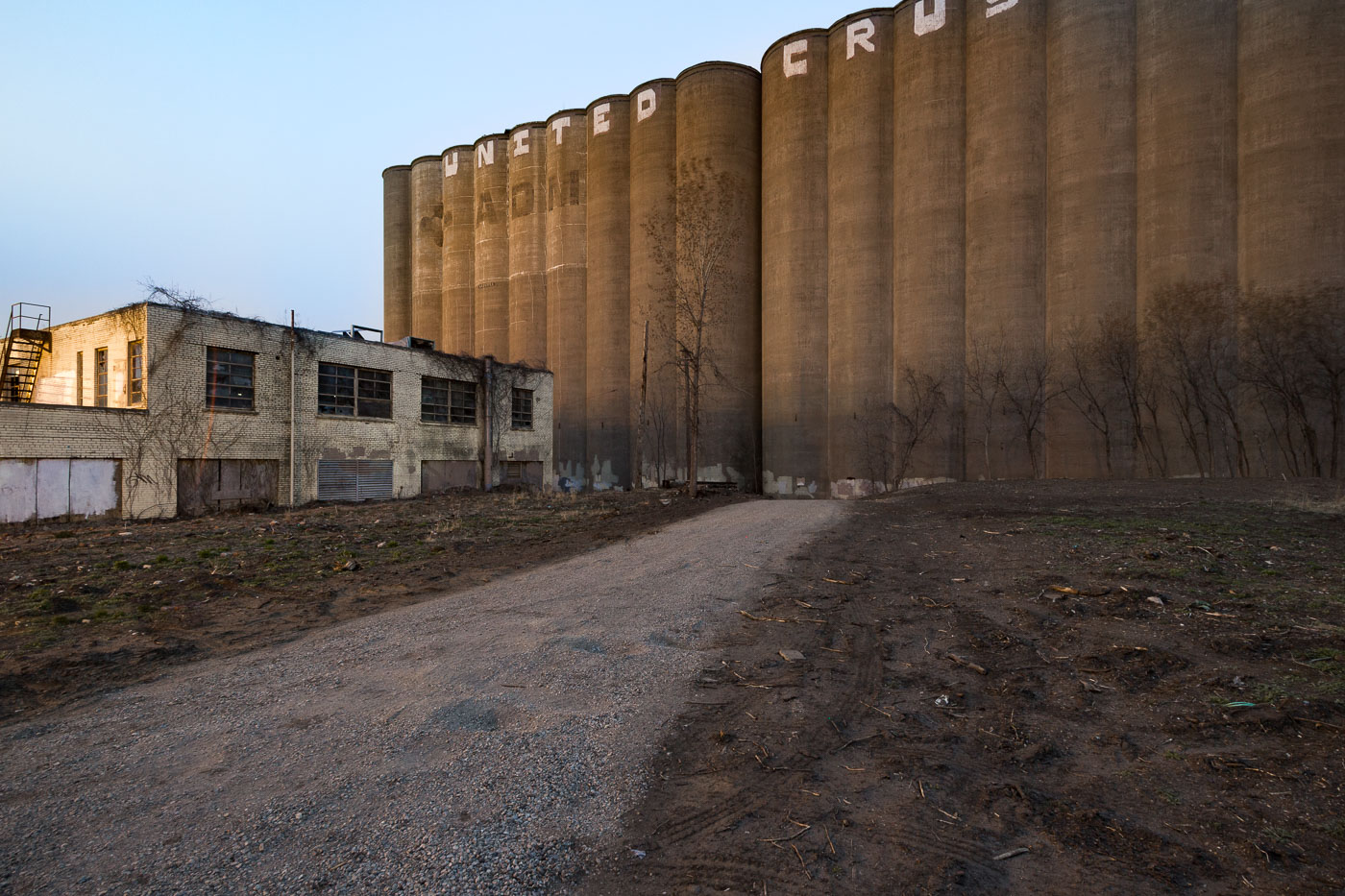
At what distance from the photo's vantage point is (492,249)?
42.1 metres

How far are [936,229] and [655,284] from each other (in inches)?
563

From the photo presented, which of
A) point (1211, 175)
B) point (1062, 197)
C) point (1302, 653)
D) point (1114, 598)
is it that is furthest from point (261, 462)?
point (1211, 175)

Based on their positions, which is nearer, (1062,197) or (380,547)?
(380,547)

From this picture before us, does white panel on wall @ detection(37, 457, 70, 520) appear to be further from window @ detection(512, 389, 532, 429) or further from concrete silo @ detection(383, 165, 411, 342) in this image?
concrete silo @ detection(383, 165, 411, 342)

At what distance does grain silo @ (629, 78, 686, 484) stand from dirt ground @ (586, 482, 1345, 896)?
88.1 feet

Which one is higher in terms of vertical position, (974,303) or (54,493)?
(974,303)

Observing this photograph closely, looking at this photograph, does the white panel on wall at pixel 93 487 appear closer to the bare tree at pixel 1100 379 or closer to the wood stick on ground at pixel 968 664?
the wood stick on ground at pixel 968 664

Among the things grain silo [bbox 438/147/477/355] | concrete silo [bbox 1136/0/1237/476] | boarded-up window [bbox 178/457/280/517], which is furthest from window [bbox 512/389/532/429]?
concrete silo [bbox 1136/0/1237/476]

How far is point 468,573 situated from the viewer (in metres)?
9.34

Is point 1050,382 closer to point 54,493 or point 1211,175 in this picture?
point 1211,175

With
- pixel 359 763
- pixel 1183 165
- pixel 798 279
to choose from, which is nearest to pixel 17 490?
pixel 359 763

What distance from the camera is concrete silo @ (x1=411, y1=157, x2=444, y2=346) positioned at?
4575 cm

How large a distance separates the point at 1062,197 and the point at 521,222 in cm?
2955

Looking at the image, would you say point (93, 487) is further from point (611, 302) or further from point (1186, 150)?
point (1186, 150)
